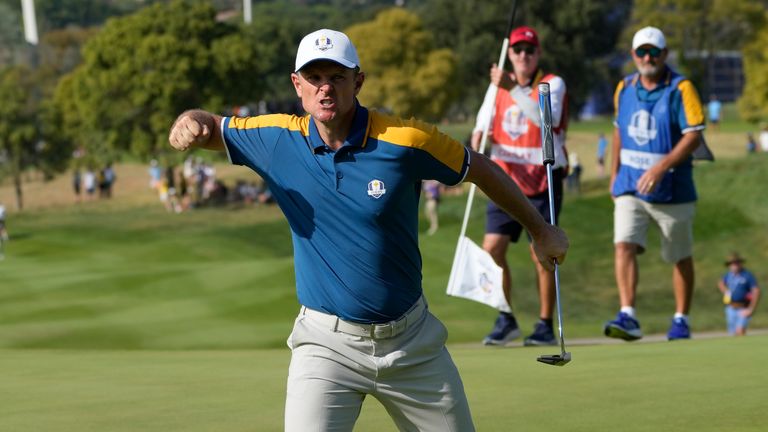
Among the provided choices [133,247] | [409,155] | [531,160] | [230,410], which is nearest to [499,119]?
[531,160]

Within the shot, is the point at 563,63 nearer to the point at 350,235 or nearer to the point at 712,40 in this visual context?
the point at 712,40

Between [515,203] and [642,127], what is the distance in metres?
5.89

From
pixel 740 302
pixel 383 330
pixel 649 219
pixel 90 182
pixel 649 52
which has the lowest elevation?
pixel 90 182

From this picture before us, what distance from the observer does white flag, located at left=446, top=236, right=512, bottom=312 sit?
36.0 ft

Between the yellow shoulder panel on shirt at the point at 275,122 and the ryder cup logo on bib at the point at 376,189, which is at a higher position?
the yellow shoulder panel on shirt at the point at 275,122

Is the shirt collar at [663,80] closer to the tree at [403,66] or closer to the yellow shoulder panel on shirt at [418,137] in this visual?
the yellow shoulder panel on shirt at [418,137]

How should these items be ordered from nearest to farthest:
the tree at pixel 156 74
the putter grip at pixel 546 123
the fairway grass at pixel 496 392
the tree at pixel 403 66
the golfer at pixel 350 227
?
the golfer at pixel 350 227, the putter grip at pixel 546 123, the fairway grass at pixel 496 392, the tree at pixel 156 74, the tree at pixel 403 66

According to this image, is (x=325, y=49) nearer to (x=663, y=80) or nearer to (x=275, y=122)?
(x=275, y=122)

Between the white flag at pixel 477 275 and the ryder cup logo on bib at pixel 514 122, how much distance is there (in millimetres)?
1064

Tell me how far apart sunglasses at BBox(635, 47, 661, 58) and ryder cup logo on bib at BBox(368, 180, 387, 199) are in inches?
243

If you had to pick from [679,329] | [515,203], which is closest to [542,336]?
[679,329]

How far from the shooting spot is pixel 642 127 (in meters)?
11.2

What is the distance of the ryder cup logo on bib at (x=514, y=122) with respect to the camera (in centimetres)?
1120

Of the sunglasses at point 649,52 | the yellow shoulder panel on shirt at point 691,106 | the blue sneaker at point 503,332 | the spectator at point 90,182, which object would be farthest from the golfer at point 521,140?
the spectator at point 90,182
